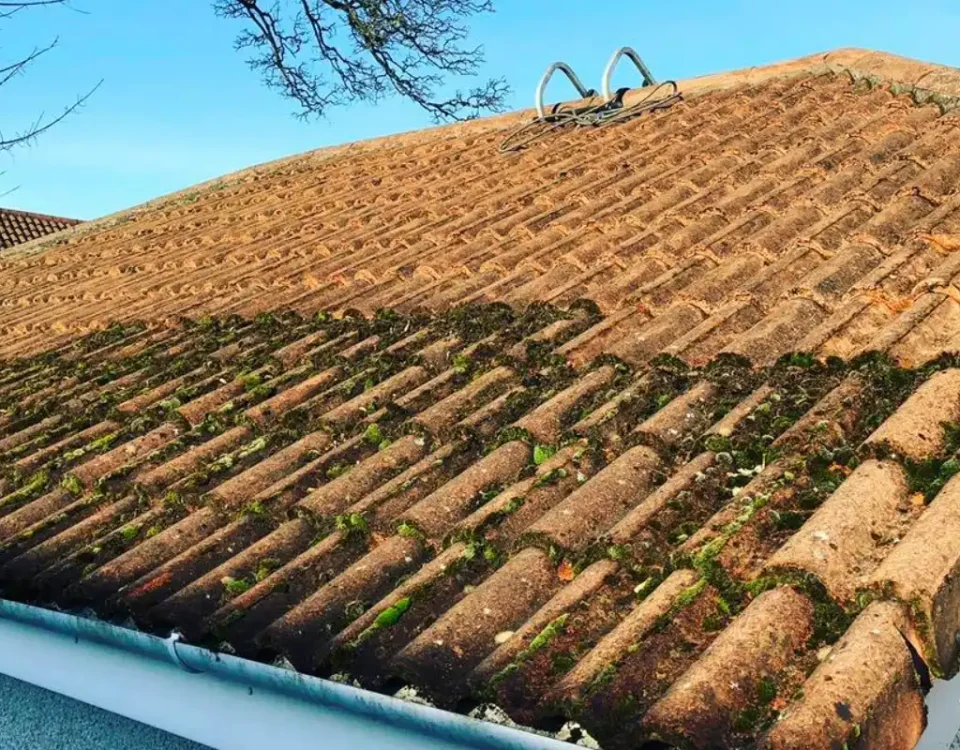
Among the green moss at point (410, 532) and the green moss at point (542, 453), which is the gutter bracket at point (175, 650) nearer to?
the green moss at point (410, 532)

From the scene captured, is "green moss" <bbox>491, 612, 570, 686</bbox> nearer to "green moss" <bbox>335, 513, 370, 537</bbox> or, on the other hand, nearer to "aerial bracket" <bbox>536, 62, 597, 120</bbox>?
"green moss" <bbox>335, 513, 370, 537</bbox>

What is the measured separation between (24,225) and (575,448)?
2876cm

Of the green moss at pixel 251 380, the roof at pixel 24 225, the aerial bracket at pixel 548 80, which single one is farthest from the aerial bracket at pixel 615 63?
the roof at pixel 24 225

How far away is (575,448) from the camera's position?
3.28 meters

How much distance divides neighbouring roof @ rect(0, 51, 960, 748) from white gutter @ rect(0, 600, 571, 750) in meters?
0.08

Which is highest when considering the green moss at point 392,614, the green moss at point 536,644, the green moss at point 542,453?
the green moss at point 542,453

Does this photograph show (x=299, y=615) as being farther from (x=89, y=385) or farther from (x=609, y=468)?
(x=89, y=385)

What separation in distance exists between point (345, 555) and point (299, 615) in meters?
0.34

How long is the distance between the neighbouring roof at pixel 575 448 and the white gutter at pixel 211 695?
76 mm

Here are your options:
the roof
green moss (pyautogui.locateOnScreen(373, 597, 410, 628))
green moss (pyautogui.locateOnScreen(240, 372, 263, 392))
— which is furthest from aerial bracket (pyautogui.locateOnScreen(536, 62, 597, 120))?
the roof

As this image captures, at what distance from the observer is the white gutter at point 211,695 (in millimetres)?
2178

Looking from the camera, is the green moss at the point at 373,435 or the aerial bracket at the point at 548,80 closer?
the green moss at the point at 373,435

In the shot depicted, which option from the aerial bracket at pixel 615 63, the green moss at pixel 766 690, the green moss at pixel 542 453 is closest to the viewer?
the green moss at pixel 766 690

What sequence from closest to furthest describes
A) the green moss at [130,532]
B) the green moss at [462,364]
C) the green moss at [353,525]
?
the green moss at [353,525], the green moss at [130,532], the green moss at [462,364]
